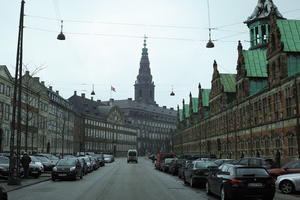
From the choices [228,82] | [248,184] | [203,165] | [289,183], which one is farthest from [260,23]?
[248,184]

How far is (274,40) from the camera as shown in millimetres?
40875

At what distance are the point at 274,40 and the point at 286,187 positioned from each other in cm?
2609

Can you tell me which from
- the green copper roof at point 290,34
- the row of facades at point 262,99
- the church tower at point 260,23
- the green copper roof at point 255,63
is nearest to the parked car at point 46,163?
the row of facades at point 262,99

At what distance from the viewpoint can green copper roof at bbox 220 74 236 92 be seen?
203 ft

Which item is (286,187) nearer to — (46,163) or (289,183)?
(289,183)

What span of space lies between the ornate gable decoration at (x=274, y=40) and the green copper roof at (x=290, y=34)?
2.68ft

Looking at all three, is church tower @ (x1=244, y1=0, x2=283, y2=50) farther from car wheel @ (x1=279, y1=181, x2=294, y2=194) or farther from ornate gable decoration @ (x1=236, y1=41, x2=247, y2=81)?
car wheel @ (x1=279, y1=181, x2=294, y2=194)

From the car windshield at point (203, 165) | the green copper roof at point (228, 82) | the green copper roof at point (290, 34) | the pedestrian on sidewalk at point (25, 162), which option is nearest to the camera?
the car windshield at point (203, 165)

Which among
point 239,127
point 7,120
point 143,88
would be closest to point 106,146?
point 143,88

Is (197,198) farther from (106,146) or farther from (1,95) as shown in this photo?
(106,146)

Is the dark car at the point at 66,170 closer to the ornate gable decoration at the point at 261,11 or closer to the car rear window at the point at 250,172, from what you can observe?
the car rear window at the point at 250,172

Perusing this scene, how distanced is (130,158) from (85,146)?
1662 inches

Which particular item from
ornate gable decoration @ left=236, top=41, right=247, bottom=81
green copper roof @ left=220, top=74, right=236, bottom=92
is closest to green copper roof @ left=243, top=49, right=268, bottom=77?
ornate gable decoration @ left=236, top=41, right=247, bottom=81

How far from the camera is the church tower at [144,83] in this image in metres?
166
